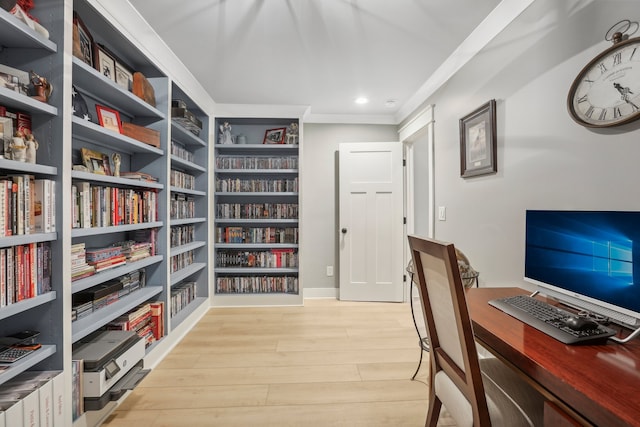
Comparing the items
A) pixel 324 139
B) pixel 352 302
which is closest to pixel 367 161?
pixel 324 139

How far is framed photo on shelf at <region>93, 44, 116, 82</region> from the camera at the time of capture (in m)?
1.76

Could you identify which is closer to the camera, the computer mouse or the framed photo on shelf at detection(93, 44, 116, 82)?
the computer mouse

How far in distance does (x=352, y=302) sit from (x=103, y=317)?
8.68 ft

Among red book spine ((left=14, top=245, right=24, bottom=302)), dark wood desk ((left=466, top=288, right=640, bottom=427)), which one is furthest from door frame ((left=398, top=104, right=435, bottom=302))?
red book spine ((left=14, top=245, right=24, bottom=302))

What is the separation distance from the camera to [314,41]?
7.07ft

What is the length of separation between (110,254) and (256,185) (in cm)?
191

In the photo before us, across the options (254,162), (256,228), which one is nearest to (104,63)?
(254,162)

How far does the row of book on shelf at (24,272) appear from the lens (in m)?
1.15

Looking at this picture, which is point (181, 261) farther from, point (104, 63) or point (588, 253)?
point (588, 253)

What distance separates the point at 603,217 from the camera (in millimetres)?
1107

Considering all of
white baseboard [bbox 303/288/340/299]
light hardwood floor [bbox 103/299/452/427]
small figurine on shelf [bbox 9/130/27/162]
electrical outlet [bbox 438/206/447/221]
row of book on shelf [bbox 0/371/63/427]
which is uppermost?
small figurine on shelf [bbox 9/130/27/162]

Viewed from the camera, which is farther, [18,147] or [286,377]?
[286,377]

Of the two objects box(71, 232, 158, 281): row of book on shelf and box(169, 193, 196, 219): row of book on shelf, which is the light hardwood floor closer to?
box(71, 232, 158, 281): row of book on shelf

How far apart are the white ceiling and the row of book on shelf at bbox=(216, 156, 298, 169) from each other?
752 mm
